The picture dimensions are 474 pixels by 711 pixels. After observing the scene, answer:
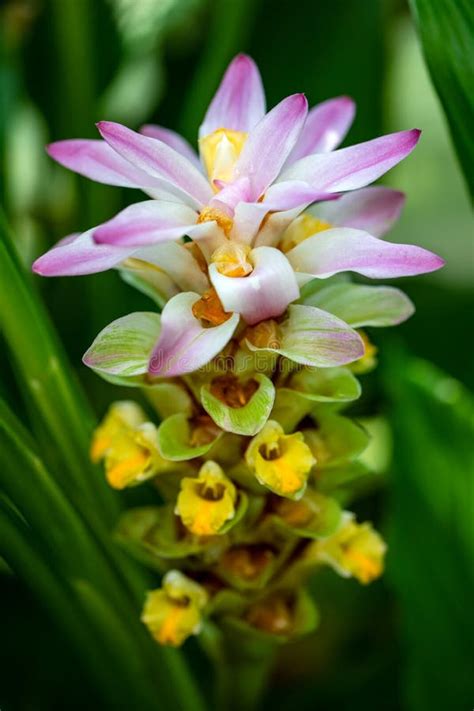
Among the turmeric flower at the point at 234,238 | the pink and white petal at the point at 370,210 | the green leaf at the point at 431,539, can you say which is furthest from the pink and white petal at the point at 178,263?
the green leaf at the point at 431,539

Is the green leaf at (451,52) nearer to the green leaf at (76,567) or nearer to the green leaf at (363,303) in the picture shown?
the green leaf at (363,303)

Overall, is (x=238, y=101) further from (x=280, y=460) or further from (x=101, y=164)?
(x=280, y=460)

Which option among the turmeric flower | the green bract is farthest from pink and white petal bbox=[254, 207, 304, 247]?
the green bract

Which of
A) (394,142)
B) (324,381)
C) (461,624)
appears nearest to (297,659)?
(461,624)

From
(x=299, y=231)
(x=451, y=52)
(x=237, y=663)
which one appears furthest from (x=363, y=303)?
(x=237, y=663)

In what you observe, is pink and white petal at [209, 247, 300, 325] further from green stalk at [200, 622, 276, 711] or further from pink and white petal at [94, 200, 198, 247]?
green stalk at [200, 622, 276, 711]
